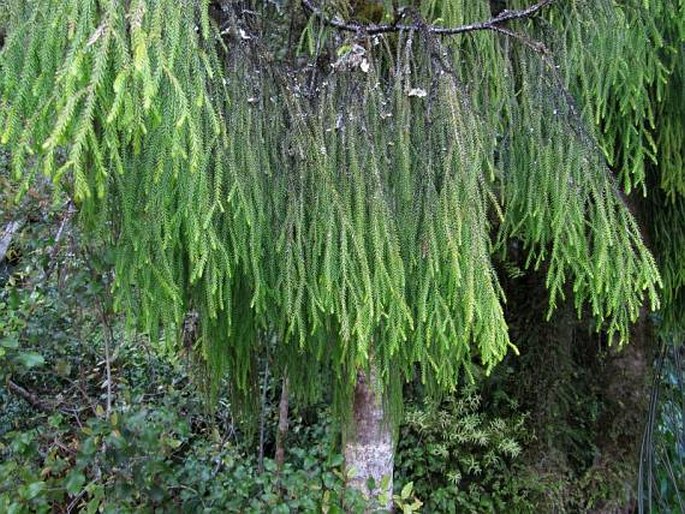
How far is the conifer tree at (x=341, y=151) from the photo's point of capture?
1011 mm

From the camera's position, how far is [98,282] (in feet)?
8.24

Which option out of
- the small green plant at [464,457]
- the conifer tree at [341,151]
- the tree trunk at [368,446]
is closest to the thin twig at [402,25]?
the conifer tree at [341,151]

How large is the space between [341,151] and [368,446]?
1.21 metres

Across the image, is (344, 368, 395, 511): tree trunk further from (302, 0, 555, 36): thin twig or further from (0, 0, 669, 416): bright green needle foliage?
(302, 0, 555, 36): thin twig

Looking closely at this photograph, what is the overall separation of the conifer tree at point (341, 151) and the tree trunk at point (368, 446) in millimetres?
354

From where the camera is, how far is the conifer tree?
1011 millimetres

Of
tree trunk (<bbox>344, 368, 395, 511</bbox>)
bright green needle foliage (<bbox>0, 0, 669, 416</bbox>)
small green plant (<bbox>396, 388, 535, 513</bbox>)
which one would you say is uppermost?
bright green needle foliage (<bbox>0, 0, 669, 416</bbox>)

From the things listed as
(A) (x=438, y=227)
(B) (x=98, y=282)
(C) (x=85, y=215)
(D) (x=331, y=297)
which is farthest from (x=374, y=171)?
(B) (x=98, y=282)

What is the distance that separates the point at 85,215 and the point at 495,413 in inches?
105

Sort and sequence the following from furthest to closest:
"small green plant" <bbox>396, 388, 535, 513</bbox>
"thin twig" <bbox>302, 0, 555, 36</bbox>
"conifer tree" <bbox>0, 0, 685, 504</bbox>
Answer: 1. "small green plant" <bbox>396, 388, 535, 513</bbox>
2. "thin twig" <bbox>302, 0, 555, 36</bbox>
3. "conifer tree" <bbox>0, 0, 685, 504</bbox>

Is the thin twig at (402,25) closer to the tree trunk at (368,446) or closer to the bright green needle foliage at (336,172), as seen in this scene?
the bright green needle foliage at (336,172)

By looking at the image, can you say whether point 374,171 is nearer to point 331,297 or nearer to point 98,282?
point 331,297

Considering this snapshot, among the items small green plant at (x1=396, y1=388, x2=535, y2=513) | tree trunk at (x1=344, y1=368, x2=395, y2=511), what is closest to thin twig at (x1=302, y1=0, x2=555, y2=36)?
tree trunk at (x1=344, y1=368, x2=395, y2=511)

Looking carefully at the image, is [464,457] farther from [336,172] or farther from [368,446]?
[336,172]
